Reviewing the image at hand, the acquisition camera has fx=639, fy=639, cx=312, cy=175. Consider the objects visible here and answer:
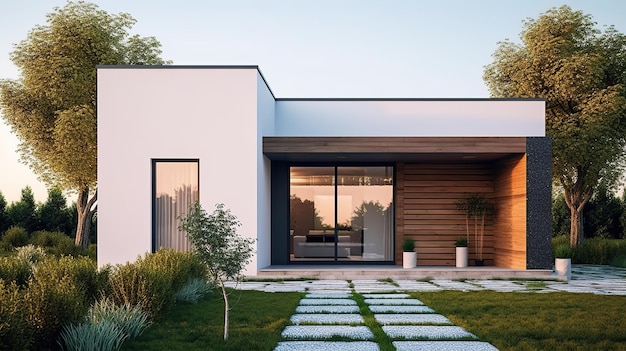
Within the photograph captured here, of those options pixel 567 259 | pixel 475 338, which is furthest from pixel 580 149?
pixel 475 338

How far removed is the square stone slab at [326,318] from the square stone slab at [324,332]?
8.4 inches

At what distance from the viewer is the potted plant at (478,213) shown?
14180mm

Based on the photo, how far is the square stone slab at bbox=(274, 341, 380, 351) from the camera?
17.8 ft

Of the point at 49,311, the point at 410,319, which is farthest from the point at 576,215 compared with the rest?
the point at 49,311

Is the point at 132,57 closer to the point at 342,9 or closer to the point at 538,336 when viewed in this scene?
the point at 342,9

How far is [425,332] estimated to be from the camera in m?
6.16

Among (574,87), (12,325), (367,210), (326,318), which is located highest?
(574,87)

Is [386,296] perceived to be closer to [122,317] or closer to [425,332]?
[425,332]

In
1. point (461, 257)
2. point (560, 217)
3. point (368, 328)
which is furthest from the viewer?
point (560, 217)

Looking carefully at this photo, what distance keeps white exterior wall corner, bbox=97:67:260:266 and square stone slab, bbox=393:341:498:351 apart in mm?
6677

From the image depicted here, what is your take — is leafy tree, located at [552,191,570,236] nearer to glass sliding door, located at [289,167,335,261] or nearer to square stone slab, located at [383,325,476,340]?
glass sliding door, located at [289,167,335,261]

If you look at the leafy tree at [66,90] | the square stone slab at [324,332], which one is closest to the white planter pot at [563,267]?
the square stone slab at [324,332]

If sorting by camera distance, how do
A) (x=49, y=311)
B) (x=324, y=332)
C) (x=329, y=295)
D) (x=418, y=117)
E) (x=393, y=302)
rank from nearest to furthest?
(x=49, y=311), (x=324, y=332), (x=393, y=302), (x=329, y=295), (x=418, y=117)

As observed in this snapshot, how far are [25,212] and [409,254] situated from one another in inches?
575
